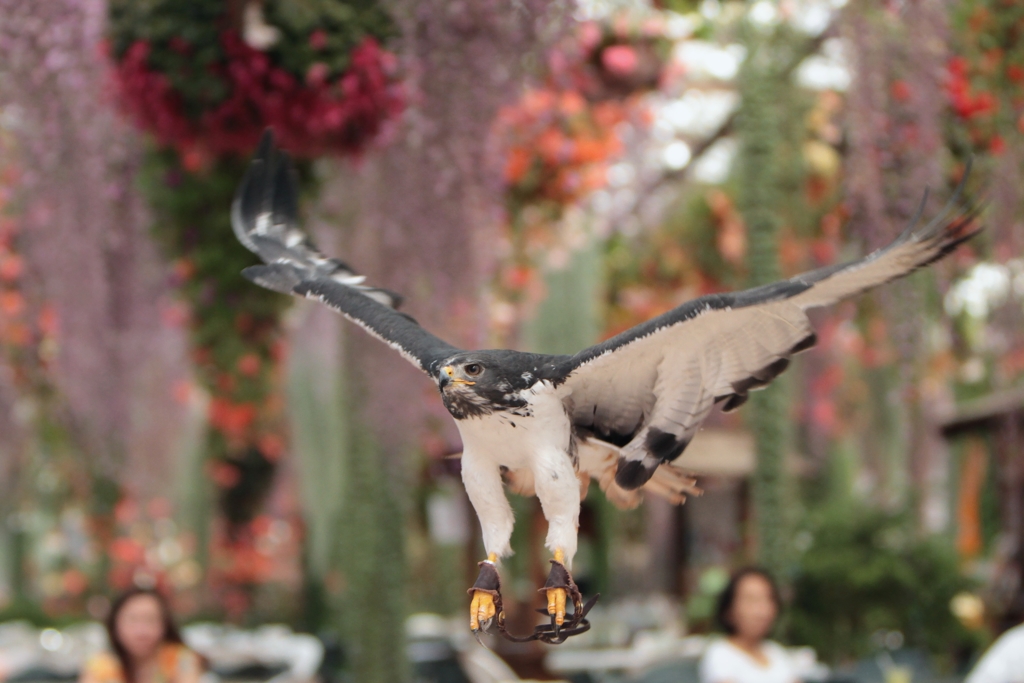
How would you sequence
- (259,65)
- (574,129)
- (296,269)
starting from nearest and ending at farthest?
(296,269) → (259,65) → (574,129)

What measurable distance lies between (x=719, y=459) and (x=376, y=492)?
5135 mm

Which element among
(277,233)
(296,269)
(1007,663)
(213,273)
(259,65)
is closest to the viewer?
(296,269)

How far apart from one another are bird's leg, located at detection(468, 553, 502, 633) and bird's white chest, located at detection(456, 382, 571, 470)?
11cm

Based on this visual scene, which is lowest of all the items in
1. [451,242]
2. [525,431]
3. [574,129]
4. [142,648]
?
[142,648]

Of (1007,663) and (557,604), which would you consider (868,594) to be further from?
(557,604)

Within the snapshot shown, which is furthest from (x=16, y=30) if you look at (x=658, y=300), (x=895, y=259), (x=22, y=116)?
(x=658, y=300)

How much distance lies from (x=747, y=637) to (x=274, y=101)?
68.4 inches

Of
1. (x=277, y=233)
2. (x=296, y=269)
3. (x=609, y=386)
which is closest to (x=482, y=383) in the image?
(x=609, y=386)

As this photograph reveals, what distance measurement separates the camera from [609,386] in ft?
3.80

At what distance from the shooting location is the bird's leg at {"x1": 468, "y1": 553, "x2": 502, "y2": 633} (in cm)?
100

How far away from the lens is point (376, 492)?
3346 mm

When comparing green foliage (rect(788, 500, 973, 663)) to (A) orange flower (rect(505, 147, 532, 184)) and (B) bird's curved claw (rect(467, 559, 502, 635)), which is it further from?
(B) bird's curved claw (rect(467, 559, 502, 635))

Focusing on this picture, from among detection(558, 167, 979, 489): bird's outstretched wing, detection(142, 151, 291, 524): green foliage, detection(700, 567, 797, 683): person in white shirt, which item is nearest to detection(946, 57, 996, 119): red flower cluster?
detection(700, 567, 797, 683): person in white shirt

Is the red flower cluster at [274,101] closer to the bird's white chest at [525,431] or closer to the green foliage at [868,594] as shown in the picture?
the bird's white chest at [525,431]
